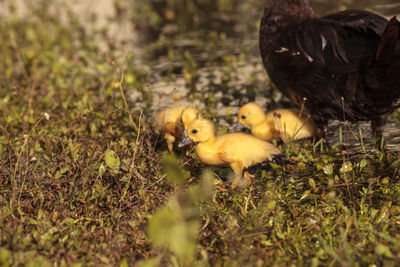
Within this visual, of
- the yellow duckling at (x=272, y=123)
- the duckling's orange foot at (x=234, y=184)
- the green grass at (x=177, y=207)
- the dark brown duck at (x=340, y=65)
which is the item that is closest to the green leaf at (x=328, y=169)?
the green grass at (x=177, y=207)

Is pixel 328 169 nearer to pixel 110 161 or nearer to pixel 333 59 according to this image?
pixel 333 59

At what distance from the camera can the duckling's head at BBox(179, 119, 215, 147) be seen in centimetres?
332

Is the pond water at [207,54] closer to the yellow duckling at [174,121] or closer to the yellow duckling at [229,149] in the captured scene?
the yellow duckling at [174,121]

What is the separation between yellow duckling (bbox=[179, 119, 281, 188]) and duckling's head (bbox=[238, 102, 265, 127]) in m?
0.62

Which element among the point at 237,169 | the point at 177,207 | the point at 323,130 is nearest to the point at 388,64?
the point at 323,130

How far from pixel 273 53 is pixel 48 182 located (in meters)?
2.16

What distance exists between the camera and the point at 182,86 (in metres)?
5.71

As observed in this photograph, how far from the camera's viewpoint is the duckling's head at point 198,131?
3320 mm

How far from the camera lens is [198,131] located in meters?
3.33

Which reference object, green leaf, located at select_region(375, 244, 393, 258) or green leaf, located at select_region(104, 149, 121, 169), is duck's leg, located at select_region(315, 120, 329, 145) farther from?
green leaf, located at select_region(104, 149, 121, 169)

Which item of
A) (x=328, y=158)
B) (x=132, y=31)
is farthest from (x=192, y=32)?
(x=328, y=158)

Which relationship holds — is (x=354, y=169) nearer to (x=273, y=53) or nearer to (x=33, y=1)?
(x=273, y=53)

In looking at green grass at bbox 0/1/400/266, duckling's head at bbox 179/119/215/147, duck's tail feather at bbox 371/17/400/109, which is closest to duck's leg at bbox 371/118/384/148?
green grass at bbox 0/1/400/266

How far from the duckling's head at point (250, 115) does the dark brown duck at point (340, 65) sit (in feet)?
1.01
